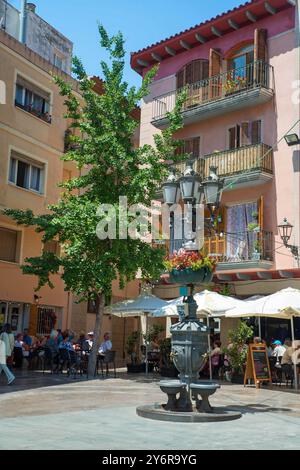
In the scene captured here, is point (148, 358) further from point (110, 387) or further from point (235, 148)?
point (235, 148)

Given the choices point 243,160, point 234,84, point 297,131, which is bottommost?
point 243,160

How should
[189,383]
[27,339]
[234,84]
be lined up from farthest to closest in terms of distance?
[234,84], [27,339], [189,383]

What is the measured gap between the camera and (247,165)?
893 inches

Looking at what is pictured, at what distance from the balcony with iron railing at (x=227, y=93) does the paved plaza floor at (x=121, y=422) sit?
40.0ft

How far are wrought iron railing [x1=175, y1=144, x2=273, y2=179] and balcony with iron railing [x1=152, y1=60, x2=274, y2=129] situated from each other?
195 centimetres

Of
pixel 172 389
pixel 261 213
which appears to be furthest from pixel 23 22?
pixel 172 389

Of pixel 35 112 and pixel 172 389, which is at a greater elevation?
pixel 35 112

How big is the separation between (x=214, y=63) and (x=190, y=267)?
16309 mm

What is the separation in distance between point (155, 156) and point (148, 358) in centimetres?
726

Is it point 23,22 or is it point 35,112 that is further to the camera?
point 23,22

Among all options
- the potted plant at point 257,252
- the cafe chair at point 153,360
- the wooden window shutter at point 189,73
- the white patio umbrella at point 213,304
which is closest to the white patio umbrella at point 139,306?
the white patio umbrella at point 213,304

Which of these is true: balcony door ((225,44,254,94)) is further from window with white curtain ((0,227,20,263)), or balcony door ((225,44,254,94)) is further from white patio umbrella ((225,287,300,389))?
window with white curtain ((0,227,20,263))

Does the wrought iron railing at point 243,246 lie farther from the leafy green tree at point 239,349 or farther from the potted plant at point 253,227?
the leafy green tree at point 239,349

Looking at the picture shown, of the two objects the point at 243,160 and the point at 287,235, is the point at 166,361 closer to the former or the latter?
the point at 287,235
